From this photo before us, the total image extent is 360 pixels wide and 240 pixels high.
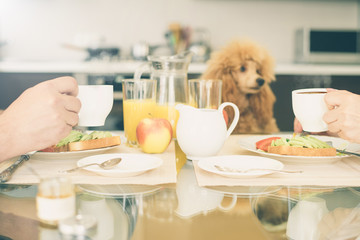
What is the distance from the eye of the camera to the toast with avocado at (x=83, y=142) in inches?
33.2

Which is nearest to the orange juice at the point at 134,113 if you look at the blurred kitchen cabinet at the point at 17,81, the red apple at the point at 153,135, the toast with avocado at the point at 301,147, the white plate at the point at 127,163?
the red apple at the point at 153,135

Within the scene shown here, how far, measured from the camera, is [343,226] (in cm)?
48

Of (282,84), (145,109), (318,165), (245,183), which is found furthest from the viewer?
(282,84)

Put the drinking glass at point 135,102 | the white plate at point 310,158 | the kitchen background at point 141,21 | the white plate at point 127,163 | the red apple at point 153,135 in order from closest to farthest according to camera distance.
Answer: the white plate at point 127,163
the white plate at point 310,158
the red apple at point 153,135
the drinking glass at point 135,102
the kitchen background at point 141,21

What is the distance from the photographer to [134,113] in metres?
1.03

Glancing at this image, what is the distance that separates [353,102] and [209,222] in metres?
0.46

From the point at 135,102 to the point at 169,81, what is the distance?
0.14 metres

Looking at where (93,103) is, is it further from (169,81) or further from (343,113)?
(343,113)

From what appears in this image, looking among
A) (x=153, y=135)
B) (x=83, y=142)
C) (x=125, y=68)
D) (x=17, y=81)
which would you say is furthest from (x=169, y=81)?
(x=17, y=81)

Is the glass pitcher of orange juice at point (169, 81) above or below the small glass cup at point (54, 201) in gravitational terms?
above

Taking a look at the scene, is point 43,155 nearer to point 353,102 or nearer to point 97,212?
point 97,212

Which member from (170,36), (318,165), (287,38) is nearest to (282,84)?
(287,38)

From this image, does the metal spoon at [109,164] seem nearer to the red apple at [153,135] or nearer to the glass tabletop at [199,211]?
the glass tabletop at [199,211]

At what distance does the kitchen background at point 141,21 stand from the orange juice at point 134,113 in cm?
230
